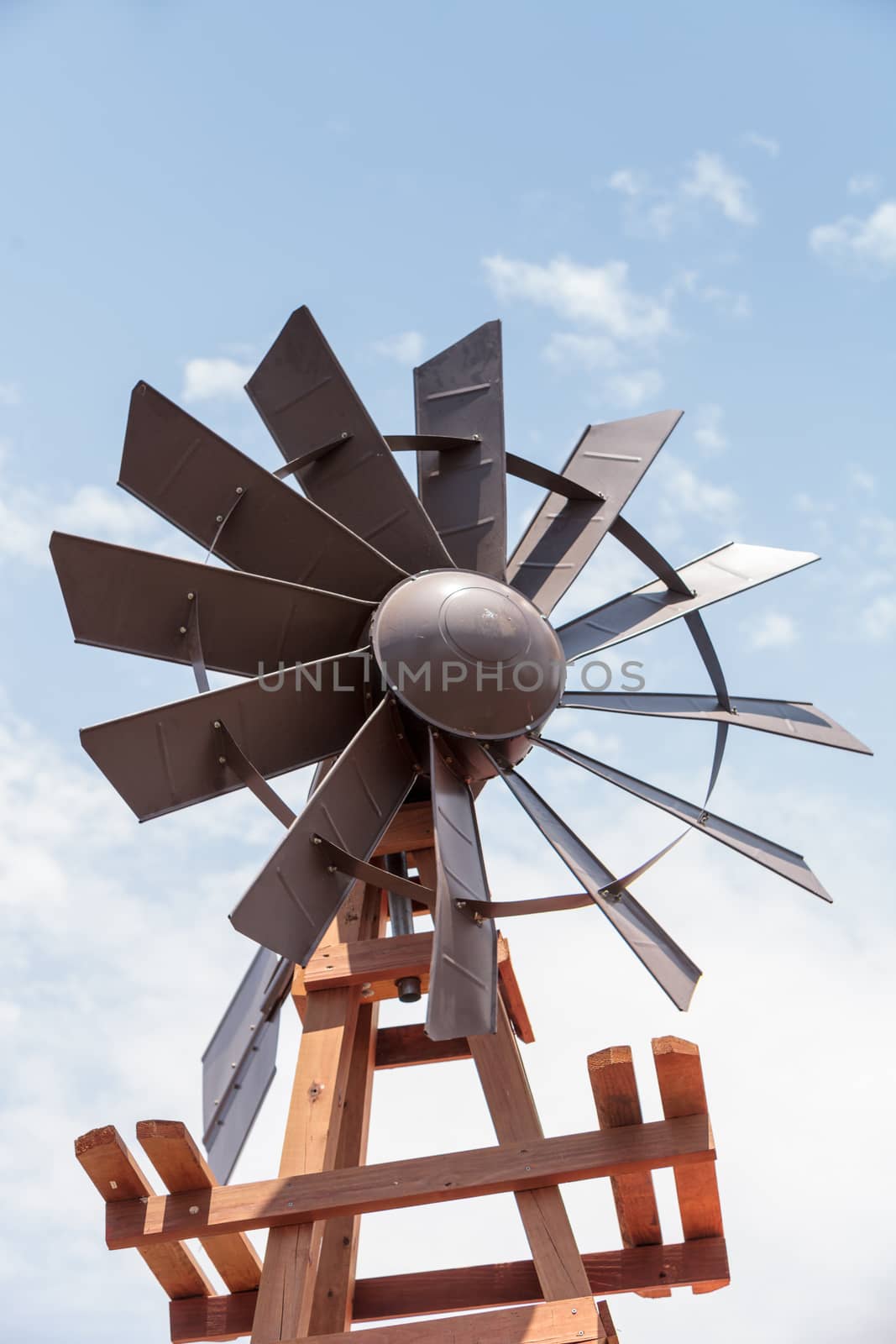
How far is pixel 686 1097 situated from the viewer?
4543 mm

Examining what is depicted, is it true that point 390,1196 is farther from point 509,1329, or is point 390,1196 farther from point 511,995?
point 511,995

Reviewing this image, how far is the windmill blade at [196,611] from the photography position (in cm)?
477

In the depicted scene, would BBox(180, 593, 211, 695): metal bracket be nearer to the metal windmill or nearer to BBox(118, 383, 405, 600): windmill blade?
the metal windmill

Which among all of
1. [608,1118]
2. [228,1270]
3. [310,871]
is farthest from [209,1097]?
[608,1118]

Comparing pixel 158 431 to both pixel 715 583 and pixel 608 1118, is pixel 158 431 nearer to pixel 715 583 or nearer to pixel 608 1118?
pixel 715 583

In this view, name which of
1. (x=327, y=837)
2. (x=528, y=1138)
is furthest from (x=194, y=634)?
(x=528, y=1138)

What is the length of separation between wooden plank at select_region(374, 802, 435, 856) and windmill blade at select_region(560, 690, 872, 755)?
85 centimetres

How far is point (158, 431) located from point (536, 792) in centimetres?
215

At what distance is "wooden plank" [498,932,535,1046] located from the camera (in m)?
5.72

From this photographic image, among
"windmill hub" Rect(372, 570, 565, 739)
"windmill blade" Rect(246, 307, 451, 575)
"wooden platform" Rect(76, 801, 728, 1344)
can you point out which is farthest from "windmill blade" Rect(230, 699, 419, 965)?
"windmill blade" Rect(246, 307, 451, 575)

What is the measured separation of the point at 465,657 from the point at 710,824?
131 centimetres

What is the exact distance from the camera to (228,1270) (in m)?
5.29

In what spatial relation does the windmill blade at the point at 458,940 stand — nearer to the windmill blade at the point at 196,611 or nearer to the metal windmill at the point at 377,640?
the metal windmill at the point at 377,640

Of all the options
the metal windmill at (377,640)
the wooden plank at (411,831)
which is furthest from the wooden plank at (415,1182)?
the wooden plank at (411,831)
